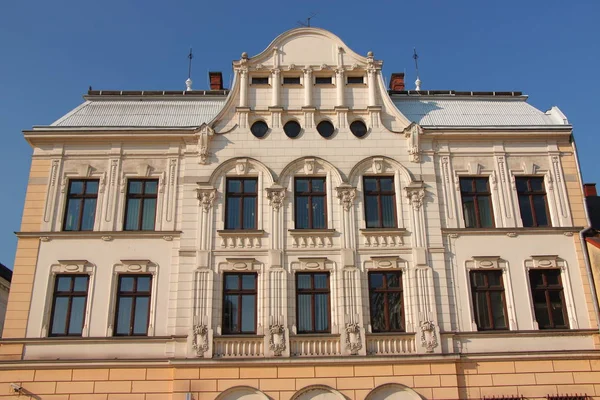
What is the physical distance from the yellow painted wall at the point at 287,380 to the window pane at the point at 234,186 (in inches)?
260

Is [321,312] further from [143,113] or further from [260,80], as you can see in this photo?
[143,113]

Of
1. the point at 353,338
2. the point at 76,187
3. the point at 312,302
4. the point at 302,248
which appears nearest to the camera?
the point at 353,338

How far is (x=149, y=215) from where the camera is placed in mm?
23312

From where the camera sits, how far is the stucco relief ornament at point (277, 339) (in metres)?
20.9

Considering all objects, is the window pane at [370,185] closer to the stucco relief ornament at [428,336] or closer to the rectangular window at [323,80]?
the rectangular window at [323,80]

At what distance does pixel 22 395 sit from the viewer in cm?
2045

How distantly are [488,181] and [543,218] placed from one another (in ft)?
8.13

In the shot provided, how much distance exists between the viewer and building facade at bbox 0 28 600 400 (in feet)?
68.1

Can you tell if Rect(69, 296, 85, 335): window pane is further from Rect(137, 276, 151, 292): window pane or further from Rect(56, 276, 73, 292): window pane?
Rect(137, 276, 151, 292): window pane

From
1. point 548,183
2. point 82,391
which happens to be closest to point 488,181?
point 548,183

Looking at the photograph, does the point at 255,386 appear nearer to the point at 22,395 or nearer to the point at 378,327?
the point at 378,327

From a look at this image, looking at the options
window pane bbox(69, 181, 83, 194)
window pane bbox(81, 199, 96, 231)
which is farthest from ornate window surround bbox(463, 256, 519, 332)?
window pane bbox(69, 181, 83, 194)

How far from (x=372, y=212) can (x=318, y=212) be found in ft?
6.69

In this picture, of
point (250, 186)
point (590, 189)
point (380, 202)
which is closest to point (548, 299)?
point (380, 202)
